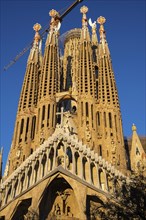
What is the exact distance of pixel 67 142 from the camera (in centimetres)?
2306

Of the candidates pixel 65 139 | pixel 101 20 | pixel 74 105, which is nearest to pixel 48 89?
pixel 74 105

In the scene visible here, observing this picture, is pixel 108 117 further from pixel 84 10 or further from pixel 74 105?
pixel 84 10

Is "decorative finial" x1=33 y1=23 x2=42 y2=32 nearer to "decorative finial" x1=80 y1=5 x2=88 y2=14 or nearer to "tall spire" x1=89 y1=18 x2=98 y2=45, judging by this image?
"decorative finial" x1=80 y1=5 x2=88 y2=14

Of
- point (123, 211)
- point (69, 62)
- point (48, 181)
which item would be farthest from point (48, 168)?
point (69, 62)

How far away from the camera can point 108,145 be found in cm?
2752

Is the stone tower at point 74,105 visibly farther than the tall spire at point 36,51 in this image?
No

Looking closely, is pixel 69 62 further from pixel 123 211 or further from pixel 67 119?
pixel 123 211

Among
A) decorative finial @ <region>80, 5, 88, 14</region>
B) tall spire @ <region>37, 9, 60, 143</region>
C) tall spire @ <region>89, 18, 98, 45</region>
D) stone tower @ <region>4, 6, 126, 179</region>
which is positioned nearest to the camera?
stone tower @ <region>4, 6, 126, 179</region>

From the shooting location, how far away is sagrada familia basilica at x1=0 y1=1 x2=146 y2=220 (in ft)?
70.3

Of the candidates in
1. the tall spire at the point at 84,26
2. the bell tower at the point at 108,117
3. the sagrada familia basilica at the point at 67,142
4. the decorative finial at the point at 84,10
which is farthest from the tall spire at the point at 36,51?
the bell tower at the point at 108,117

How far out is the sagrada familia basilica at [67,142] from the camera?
70.3 ft

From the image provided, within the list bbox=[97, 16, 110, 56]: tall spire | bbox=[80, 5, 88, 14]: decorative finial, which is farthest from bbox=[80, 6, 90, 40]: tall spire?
bbox=[97, 16, 110, 56]: tall spire

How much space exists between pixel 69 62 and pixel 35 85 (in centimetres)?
923

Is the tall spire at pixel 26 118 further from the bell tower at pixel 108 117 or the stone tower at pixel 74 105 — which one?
the bell tower at pixel 108 117
